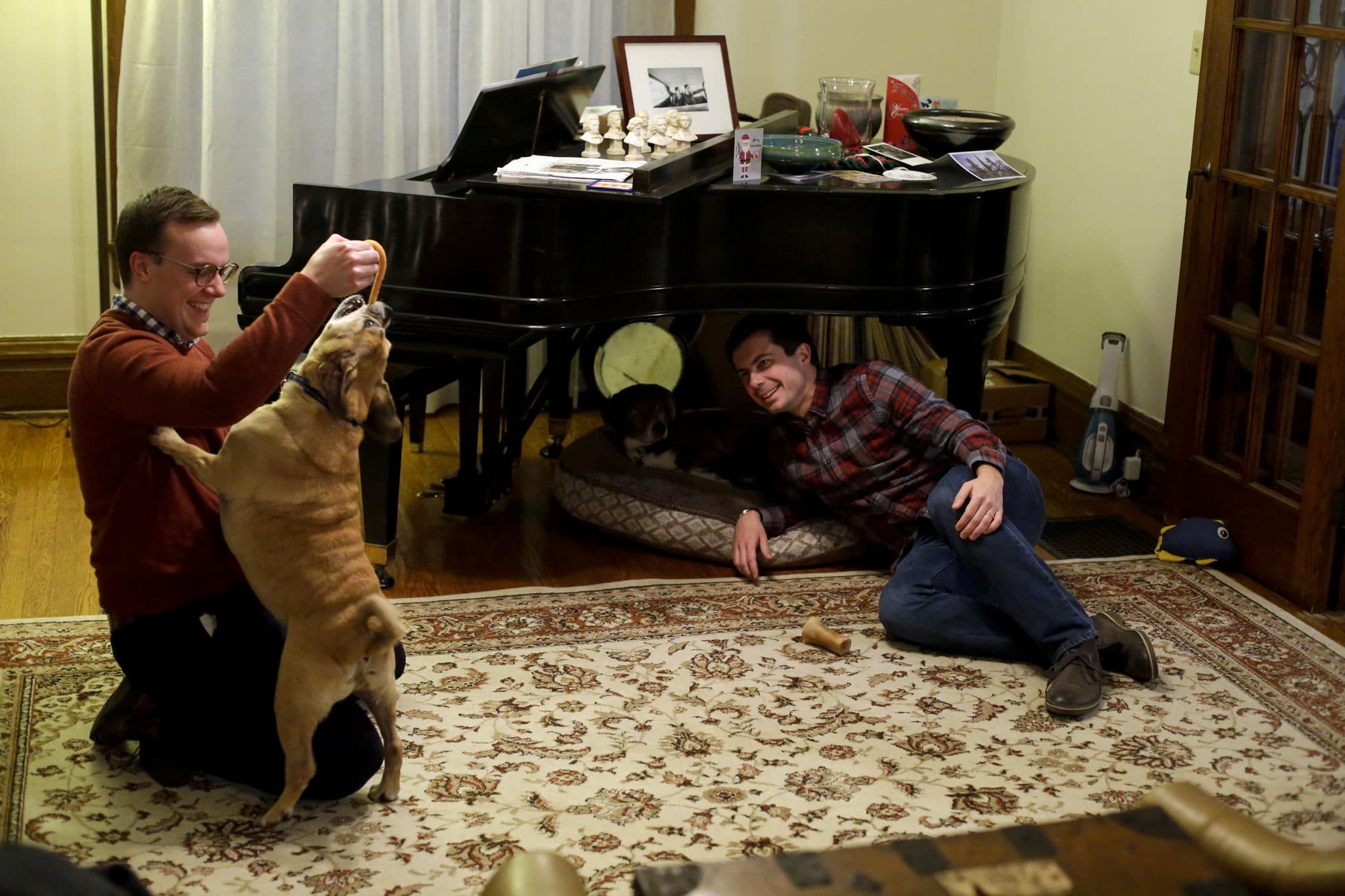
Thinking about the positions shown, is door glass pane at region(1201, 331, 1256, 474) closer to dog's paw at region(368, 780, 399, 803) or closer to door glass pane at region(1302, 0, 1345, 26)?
door glass pane at region(1302, 0, 1345, 26)

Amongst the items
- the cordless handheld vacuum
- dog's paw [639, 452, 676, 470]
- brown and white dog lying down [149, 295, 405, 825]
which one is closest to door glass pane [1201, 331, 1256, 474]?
the cordless handheld vacuum

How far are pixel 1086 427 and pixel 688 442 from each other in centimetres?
131

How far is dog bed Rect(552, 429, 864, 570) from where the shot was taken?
10.9 ft

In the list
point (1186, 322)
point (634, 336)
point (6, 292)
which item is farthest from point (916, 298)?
point (6, 292)

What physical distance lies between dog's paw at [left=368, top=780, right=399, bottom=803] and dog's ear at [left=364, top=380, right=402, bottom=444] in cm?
57

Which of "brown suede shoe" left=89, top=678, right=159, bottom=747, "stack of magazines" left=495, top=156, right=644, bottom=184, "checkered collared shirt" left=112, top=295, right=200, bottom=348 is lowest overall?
"brown suede shoe" left=89, top=678, right=159, bottom=747

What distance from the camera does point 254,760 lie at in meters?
2.23

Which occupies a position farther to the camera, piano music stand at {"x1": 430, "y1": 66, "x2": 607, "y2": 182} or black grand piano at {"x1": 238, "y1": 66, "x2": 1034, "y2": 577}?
piano music stand at {"x1": 430, "y1": 66, "x2": 607, "y2": 182}

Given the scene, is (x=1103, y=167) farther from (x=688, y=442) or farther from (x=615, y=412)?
(x=615, y=412)

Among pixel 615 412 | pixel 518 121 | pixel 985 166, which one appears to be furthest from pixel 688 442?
pixel 985 166

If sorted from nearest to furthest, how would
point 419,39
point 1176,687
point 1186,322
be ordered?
point 1176,687
point 1186,322
point 419,39

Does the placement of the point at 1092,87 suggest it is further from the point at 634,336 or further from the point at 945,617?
the point at 945,617

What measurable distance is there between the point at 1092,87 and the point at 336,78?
230cm

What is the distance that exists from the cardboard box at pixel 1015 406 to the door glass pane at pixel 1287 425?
1.07 m
